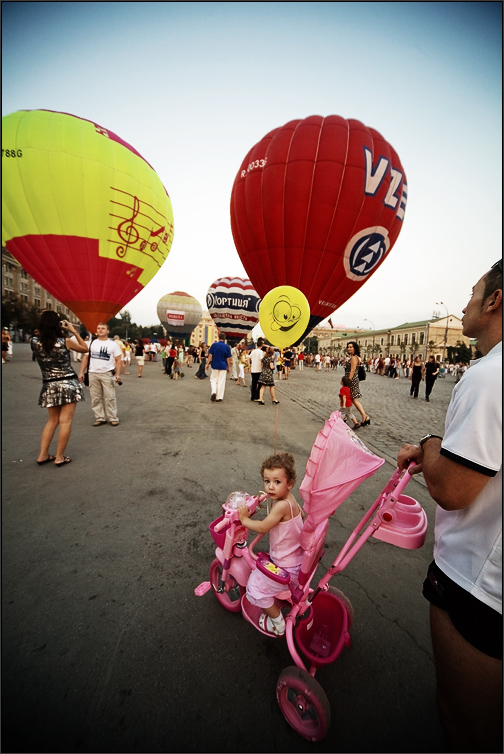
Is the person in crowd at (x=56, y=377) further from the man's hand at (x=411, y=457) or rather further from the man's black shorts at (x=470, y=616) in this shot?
the man's black shorts at (x=470, y=616)

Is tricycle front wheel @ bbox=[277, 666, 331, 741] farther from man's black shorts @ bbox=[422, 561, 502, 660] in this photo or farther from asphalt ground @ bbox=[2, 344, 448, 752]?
man's black shorts @ bbox=[422, 561, 502, 660]

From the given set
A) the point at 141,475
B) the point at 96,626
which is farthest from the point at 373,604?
the point at 141,475

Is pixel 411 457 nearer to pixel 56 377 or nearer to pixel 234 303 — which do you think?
pixel 56 377

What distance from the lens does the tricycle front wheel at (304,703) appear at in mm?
1357

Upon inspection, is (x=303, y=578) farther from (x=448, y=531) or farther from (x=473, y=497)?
(x=473, y=497)

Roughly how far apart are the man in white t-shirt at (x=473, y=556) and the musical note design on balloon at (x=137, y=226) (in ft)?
33.2

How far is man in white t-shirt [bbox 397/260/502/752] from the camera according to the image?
3.21ft

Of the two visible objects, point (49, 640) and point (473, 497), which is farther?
point (49, 640)

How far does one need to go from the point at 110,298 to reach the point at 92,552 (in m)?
9.20

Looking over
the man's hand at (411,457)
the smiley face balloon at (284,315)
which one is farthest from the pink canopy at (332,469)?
the smiley face balloon at (284,315)

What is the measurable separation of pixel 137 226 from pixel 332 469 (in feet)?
33.4

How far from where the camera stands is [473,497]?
39.8 inches

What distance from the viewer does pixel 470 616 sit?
1.06 metres

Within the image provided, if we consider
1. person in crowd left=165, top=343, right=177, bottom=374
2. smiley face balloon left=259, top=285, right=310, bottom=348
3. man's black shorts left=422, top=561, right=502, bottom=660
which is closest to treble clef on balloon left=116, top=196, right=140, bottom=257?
person in crowd left=165, top=343, right=177, bottom=374
